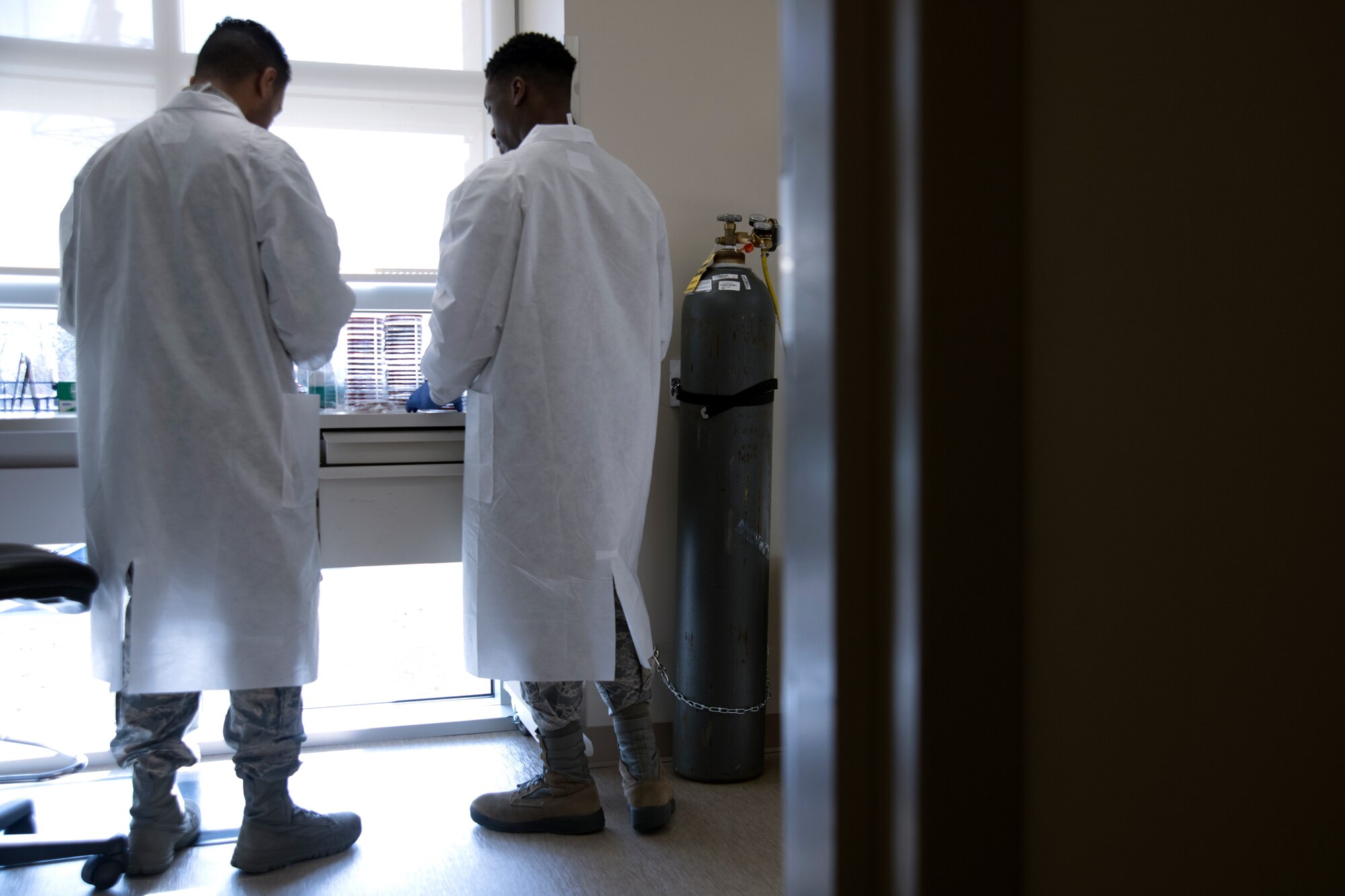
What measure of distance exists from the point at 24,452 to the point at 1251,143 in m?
2.35

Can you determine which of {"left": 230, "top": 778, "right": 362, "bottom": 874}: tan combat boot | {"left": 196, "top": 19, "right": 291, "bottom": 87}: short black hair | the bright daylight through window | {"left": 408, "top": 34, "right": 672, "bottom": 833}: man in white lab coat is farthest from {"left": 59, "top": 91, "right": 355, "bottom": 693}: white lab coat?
the bright daylight through window

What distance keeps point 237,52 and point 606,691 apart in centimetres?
164

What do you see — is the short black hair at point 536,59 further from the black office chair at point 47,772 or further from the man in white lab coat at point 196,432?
the black office chair at point 47,772

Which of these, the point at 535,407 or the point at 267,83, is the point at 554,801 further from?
the point at 267,83

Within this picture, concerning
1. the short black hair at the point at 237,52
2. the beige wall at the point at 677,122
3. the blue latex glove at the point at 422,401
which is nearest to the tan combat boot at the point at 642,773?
the beige wall at the point at 677,122

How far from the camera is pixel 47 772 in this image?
208 cm

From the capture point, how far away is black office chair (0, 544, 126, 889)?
1.60 m

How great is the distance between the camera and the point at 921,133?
1.37 ft

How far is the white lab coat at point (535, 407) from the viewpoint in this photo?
2.08m

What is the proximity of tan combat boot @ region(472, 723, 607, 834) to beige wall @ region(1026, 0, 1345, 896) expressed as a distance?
1827 mm

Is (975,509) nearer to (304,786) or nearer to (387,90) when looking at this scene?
(304,786)

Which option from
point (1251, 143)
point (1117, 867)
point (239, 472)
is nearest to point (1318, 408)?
point (1251, 143)

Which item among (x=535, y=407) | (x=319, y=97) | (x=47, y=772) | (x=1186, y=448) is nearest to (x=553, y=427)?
(x=535, y=407)

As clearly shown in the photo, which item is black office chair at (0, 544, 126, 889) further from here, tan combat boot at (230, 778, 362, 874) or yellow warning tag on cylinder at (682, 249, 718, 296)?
yellow warning tag on cylinder at (682, 249, 718, 296)
